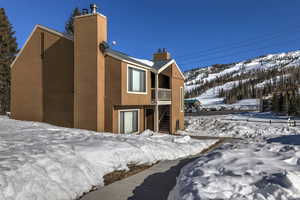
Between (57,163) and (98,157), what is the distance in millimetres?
1406

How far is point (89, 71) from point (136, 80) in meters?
3.07

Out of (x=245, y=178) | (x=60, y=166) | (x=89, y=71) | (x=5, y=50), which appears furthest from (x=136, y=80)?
(x=5, y=50)

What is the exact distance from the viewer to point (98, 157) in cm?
708

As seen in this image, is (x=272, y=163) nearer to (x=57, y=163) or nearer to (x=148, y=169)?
(x=148, y=169)

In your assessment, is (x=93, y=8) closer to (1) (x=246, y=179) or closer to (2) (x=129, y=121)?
(2) (x=129, y=121)

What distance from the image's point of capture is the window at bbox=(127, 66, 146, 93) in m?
14.0

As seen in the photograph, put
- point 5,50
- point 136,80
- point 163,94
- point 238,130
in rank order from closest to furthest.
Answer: point 136,80 → point 163,94 → point 238,130 → point 5,50

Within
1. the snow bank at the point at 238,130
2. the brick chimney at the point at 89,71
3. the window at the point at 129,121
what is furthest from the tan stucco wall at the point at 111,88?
the snow bank at the point at 238,130

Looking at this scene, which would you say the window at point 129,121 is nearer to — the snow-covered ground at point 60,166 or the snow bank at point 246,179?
the snow-covered ground at point 60,166

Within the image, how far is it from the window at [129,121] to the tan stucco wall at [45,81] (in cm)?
314

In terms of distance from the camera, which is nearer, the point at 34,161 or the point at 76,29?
the point at 34,161

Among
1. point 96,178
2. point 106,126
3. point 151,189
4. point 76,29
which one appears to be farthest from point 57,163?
point 76,29

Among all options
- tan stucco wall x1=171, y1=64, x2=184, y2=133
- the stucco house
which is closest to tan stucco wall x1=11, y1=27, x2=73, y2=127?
the stucco house

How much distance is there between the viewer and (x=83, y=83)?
1341cm
